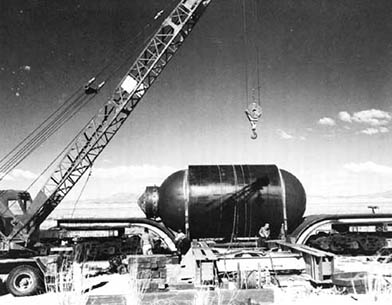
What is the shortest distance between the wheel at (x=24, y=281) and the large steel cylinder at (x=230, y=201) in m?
4.65

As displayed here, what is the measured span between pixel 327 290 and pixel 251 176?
584 centimetres

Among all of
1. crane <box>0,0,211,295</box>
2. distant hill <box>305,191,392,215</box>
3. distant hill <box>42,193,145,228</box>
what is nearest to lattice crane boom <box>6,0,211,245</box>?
crane <box>0,0,211,295</box>

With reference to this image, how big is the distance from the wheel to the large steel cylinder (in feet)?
15.3

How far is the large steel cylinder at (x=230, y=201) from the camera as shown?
1347cm

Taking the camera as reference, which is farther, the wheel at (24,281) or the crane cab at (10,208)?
the crane cab at (10,208)

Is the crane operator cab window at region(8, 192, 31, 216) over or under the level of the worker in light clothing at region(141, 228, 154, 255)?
over

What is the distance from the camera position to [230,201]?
13445 millimetres

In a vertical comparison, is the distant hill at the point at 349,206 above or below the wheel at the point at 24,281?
above

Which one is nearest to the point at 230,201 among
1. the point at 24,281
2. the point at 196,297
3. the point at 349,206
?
the point at 24,281

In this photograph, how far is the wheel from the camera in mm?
10773

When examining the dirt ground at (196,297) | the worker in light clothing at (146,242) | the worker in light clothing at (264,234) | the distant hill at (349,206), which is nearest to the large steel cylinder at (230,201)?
the worker in light clothing at (264,234)

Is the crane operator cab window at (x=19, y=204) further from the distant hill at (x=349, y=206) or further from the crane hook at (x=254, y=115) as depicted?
the distant hill at (x=349, y=206)

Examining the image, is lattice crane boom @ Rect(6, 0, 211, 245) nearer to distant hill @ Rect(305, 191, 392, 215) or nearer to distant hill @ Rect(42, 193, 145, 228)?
distant hill @ Rect(42, 193, 145, 228)

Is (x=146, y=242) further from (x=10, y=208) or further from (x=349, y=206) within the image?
(x=349, y=206)
